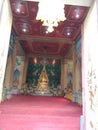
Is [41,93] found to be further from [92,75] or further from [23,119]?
[92,75]

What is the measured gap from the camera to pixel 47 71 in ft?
47.4

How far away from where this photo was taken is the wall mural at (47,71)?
1410 cm

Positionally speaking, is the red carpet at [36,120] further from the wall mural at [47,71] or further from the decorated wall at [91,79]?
the wall mural at [47,71]

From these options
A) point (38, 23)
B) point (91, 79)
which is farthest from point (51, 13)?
point (38, 23)

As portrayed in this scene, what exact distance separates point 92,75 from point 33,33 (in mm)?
5289

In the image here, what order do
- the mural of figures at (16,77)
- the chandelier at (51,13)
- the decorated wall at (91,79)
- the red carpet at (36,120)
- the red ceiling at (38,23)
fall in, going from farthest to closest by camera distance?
the mural of figures at (16,77) < the red ceiling at (38,23) < the red carpet at (36,120) < the decorated wall at (91,79) < the chandelier at (51,13)

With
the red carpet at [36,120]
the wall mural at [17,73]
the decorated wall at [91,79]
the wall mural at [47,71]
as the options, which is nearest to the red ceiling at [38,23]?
the decorated wall at [91,79]

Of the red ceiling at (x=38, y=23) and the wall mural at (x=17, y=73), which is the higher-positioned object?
the red ceiling at (x=38, y=23)

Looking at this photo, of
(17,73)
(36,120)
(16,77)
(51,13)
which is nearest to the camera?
(51,13)

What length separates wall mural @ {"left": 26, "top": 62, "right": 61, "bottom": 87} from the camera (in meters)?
14.1

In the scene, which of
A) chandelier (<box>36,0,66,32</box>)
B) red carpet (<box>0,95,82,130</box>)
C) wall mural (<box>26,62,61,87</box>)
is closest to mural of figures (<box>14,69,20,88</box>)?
wall mural (<box>26,62,61,87</box>)

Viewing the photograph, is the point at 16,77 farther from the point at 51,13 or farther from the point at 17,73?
the point at 51,13

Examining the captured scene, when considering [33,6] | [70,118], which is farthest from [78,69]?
[33,6]

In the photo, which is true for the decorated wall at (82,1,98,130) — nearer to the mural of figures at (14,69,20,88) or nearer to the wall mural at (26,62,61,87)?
the wall mural at (26,62,61,87)
